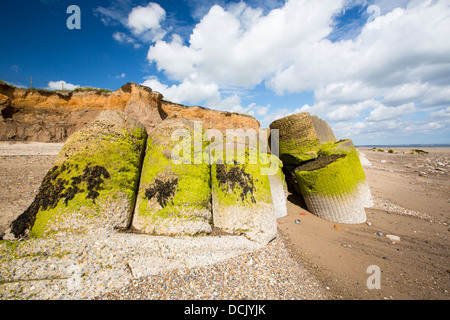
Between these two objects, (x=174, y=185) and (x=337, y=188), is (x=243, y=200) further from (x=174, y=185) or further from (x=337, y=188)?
(x=337, y=188)

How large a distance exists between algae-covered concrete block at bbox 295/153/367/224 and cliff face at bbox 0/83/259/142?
911 centimetres

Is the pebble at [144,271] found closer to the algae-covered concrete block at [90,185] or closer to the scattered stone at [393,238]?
the algae-covered concrete block at [90,185]

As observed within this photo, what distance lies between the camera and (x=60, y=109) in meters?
12.3

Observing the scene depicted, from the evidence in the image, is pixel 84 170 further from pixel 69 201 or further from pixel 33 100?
pixel 33 100

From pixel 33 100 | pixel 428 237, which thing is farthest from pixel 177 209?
pixel 33 100

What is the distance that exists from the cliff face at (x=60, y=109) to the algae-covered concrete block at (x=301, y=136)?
7374mm

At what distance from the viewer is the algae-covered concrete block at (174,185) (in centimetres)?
346

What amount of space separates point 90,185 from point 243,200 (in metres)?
2.92

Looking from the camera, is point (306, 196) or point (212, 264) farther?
point (306, 196)

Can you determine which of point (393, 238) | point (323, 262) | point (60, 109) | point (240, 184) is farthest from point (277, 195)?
point (60, 109)

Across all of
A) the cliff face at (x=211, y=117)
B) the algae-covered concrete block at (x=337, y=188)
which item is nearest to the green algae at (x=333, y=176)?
the algae-covered concrete block at (x=337, y=188)

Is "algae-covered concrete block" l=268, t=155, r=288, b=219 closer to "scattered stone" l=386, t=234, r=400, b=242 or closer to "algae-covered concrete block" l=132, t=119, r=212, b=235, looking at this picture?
"algae-covered concrete block" l=132, t=119, r=212, b=235

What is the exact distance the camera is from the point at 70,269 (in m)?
2.40

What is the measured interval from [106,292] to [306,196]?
5202 mm
